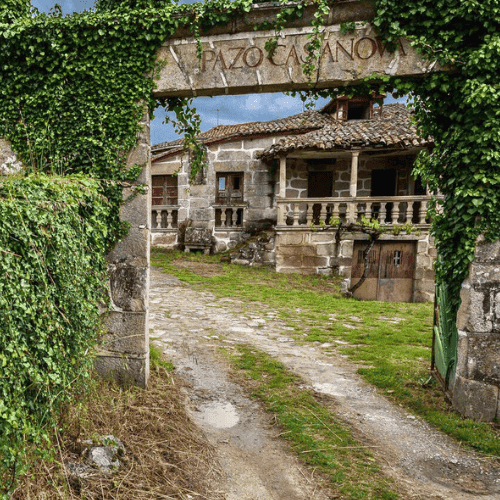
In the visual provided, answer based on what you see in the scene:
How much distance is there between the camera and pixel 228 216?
49.4ft

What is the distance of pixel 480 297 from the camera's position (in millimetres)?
3688

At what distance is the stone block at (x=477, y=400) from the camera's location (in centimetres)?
369

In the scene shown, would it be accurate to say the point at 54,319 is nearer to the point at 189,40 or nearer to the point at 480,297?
the point at 189,40

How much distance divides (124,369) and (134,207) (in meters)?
1.72

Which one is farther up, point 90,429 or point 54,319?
point 54,319

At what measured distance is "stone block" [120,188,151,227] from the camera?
396cm

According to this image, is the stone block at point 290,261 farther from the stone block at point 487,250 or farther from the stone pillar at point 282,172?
the stone block at point 487,250

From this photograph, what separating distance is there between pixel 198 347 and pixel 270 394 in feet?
5.77

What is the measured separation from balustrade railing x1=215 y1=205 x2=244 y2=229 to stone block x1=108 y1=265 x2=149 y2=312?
11.0m

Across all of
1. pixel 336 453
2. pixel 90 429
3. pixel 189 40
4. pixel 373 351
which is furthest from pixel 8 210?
pixel 373 351

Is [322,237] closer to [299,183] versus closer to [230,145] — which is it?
[299,183]

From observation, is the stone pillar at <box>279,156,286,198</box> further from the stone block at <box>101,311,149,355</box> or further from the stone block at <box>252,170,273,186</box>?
the stone block at <box>101,311,149,355</box>

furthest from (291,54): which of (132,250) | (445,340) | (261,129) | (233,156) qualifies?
(233,156)

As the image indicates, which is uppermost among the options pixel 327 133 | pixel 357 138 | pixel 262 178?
pixel 327 133
